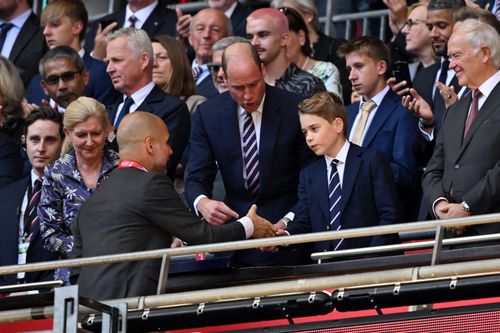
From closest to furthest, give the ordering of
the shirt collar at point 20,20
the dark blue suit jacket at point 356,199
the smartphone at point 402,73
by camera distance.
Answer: the dark blue suit jacket at point 356,199 → the smartphone at point 402,73 → the shirt collar at point 20,20

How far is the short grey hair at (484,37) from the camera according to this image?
9.69 meters

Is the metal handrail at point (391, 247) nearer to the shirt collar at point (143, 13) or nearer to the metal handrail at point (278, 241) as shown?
the metal handrail at point (278, 241)

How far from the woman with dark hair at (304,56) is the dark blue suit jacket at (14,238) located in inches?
96.6

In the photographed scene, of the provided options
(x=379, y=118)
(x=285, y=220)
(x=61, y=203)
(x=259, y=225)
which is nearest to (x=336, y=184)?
(x=285, y=220)

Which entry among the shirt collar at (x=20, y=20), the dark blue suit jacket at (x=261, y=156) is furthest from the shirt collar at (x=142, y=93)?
the shirt collar at (x=20, y=20)

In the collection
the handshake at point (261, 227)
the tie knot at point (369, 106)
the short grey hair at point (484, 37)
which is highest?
the short grey hair at point (484, 37)

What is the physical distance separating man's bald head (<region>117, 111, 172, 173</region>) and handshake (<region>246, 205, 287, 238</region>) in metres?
0.68

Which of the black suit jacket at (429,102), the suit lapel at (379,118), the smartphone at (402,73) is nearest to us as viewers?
the black suit jacket at (429,102)

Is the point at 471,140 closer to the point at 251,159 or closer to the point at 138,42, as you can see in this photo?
the point at 251,159

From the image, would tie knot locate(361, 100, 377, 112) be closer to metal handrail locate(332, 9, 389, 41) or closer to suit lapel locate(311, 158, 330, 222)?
suit lapel locate(311, 158, 330, 222)

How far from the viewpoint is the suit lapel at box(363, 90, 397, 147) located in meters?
11.1

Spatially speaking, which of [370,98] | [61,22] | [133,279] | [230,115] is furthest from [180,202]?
[61,22]

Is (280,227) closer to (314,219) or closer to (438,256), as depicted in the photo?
(314,219)

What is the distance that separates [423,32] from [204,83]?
200 centimetres
